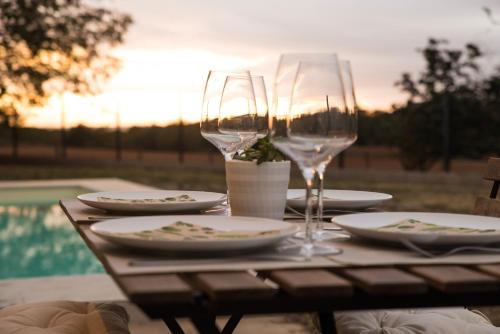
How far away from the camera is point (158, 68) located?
17.7m

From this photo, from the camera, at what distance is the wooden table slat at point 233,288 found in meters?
0.95

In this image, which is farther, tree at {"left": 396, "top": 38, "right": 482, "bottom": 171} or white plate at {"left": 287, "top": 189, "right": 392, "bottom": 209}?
tree at {"left": 396, "top": 38, "right": 482, "bottom": 171}

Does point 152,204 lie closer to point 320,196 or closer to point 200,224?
point 200,224

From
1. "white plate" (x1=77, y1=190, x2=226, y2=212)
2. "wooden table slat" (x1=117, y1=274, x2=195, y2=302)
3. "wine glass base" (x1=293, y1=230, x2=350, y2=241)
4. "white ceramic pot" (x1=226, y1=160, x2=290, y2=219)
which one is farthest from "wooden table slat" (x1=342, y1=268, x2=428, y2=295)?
"white plate" (x1=77, y1=190, x2=226, y2=212)

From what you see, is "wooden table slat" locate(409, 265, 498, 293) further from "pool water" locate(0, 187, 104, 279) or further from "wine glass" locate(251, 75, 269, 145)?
"pool water" locate(0, 187, 104, 279)

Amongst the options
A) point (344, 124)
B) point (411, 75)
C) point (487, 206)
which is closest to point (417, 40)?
point (411, 75)

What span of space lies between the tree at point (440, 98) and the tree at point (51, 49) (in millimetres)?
7429

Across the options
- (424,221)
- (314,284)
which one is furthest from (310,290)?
(424,221)

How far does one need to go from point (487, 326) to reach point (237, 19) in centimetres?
1468

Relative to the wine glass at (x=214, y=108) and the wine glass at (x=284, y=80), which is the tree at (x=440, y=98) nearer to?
the wine glass at (x=214, y=108)

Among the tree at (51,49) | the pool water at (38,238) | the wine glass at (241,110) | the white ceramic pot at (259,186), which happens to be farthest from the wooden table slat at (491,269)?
the tree at (51,49)

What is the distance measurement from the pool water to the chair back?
4.13 m

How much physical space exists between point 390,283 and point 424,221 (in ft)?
1.87

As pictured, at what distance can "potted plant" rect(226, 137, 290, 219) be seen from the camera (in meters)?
1.64
